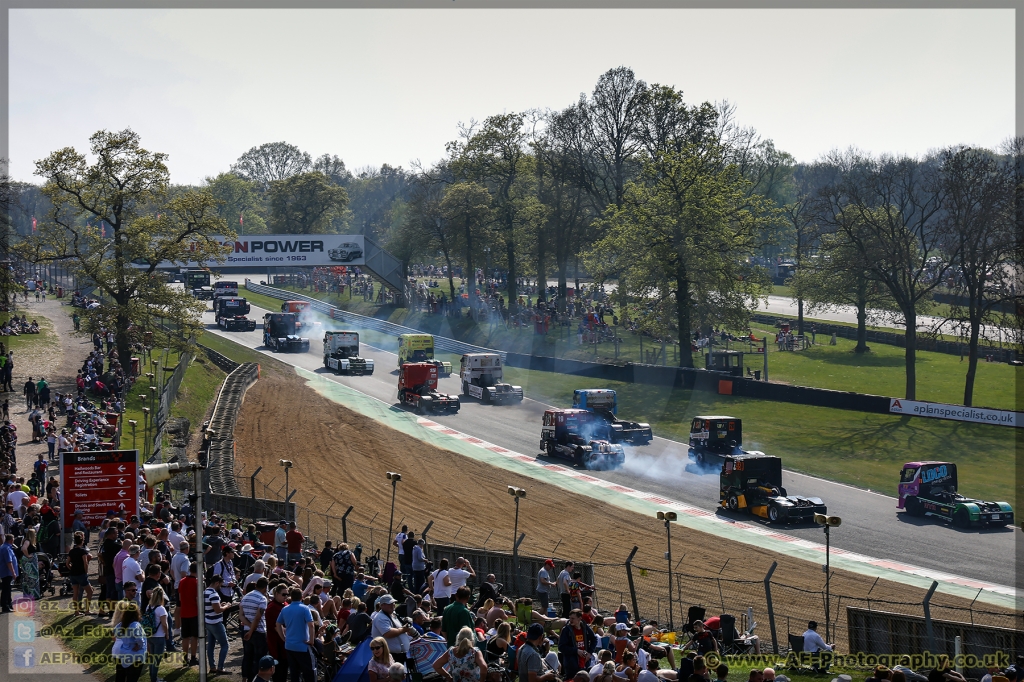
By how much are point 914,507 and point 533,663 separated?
24206 mm

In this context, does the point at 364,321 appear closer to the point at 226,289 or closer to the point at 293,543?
the point at 226,289

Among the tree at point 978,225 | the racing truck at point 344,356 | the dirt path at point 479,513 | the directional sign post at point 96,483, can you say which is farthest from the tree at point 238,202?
the directional sign post at point 96,483

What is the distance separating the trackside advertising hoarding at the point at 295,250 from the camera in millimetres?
81812

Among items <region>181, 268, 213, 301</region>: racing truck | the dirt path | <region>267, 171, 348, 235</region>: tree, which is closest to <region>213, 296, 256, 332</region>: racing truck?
<region>181, 268, 213, 301</region>: racing truck

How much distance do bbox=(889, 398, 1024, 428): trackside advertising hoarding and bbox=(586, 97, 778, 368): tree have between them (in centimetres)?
1302

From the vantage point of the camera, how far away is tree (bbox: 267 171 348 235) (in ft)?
359

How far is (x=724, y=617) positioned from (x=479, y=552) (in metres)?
7.07

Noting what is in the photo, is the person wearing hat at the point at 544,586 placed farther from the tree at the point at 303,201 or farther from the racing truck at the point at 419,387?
the tree at the point at 303,201

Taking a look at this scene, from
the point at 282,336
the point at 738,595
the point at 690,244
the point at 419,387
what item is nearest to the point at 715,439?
the point at 738,595

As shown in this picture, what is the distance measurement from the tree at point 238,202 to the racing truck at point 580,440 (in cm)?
11111

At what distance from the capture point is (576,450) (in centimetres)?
3919

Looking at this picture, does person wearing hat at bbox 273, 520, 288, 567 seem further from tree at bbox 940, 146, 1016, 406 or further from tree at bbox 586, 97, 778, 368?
tree at bbox 586, 97, 778, 368

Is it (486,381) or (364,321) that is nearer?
(486,381)

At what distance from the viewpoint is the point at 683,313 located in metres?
55.8
